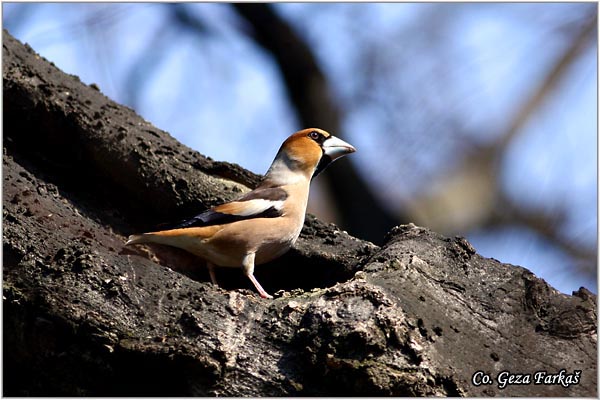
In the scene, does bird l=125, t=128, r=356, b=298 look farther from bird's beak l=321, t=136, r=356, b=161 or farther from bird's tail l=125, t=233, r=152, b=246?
bird's beak l=321, t=136, r=356, b=161

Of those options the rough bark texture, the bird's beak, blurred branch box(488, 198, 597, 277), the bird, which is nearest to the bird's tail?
the bird

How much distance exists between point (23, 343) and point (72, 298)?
30 cm

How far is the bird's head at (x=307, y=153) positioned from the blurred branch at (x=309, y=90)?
214 cm

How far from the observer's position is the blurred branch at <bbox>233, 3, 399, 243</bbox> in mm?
7992

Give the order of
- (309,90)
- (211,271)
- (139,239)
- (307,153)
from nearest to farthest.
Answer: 1. (139,239)
2. (211,271)
3. (307,153)
4. (309,90)

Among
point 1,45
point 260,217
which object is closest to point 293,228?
point 260,217

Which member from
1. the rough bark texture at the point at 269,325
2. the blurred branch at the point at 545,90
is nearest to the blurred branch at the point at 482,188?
the blurred branch at the point at 545,90

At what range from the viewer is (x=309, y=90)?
Result: 821cm

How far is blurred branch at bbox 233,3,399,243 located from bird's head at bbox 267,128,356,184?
2.14 m

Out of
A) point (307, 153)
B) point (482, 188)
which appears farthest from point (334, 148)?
point (482, 188)

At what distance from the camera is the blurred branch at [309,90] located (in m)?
7.99

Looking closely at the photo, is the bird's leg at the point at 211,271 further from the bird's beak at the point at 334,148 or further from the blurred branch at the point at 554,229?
the blurred branch at the point at 554,229

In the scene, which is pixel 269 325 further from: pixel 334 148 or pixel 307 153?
pixel 334 148

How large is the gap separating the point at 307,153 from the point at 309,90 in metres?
2.59
